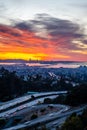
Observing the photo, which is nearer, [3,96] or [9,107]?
[9,107]

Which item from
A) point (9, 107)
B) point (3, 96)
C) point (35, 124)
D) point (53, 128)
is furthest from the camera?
point (3, 96)

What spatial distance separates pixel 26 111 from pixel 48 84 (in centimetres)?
5130

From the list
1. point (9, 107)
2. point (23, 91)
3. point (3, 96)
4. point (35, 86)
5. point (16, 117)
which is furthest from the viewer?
point (35, 86)

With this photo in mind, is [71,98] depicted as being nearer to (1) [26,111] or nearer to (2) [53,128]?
(1) [26,111]

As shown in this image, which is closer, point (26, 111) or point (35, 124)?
point (35, 124)

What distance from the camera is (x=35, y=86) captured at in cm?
9256

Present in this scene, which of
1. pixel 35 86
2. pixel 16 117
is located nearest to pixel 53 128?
pixel 16 117

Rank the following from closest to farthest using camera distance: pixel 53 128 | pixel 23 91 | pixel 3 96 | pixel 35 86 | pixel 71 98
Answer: pixel 53 128 → pixel 71 98 → pixel 3 96 → pixel 23 91 → pixel 35 86

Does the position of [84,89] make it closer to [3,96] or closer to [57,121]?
[57,121]

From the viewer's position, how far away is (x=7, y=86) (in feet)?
260

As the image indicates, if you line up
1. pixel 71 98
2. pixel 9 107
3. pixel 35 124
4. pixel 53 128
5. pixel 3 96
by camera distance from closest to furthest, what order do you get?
1. pixel 53 128
2. pixel 35 124
3. pixel 71 98
4. pixel 9 107
5. pixel 3 96

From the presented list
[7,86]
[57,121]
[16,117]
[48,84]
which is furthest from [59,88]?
[57,121]

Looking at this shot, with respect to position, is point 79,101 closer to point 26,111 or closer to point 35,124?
point 26,111

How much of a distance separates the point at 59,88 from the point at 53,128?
67182 millimetres
